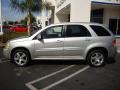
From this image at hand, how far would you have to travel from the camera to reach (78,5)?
61.5 feet

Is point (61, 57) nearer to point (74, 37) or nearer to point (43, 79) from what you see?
point (74, 37)

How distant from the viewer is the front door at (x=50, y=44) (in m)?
8.35

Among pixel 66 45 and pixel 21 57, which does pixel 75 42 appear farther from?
pixel 21 57

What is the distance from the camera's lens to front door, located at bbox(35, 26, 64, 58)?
8.35 metres

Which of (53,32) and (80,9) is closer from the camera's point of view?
(53,32)

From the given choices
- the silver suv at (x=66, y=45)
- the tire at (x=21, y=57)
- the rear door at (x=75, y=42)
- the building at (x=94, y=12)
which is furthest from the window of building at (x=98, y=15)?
the tire at (x=21, y=57)

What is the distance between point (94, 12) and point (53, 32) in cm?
1716

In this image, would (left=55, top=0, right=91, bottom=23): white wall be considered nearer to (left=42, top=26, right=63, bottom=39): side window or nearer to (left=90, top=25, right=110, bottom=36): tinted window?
(left=90, top=25, right=110, bottom=36): tinted window

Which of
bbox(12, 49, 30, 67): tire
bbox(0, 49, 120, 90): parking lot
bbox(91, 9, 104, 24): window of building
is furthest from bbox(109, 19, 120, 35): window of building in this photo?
bbox(12, 49, 30, 67): tire

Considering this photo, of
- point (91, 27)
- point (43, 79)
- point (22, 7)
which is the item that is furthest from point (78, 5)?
point (43, 79)

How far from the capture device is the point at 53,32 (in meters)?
8.54

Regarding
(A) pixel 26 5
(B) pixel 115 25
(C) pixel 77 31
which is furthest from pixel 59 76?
(B) pixel 115 25

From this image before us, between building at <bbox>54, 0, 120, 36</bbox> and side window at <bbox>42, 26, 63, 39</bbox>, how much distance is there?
10.5 metres

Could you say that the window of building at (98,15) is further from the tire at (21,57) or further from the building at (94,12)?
the tire at (21,57)
